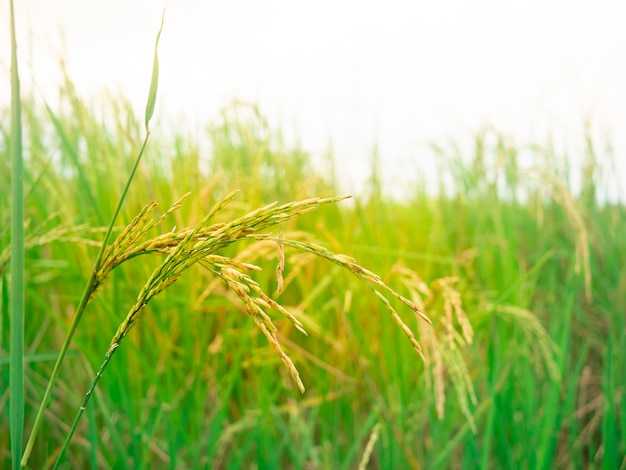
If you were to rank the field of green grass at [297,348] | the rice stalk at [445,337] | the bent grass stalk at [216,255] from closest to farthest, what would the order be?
the bent grass stalk at [216,255]
the rice stalk at [445,337]
the field of green grass at [297,348]

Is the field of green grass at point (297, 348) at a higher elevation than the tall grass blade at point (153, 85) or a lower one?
lower

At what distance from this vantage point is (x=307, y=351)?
199cm

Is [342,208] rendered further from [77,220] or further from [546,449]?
[546,449]

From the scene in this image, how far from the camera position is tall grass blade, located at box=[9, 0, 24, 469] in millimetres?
631

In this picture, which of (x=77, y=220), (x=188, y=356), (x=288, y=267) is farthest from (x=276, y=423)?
(x=77, y=220)

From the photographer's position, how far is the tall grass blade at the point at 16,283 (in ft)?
2.07

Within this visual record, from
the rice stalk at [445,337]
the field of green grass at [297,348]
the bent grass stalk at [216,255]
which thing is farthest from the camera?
the field of green grass at [297,348]

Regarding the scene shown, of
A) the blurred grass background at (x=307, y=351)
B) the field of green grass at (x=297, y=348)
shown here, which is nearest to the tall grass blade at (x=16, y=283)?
the blurred grass background at (x=307, y=351)

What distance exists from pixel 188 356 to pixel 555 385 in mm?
1034

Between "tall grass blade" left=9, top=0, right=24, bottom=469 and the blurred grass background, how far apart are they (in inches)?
15.9

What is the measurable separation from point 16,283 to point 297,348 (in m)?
1.17

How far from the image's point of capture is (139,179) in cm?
170

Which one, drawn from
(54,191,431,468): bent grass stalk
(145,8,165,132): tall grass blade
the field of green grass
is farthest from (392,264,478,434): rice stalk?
(145,8,165,132): tall grass blade

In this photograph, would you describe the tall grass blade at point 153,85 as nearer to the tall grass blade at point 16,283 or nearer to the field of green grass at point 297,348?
the tall grass blade at point 16,283
